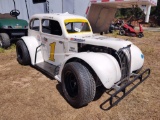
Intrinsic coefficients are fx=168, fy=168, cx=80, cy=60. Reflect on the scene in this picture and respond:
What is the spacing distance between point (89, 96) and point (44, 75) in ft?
6.92

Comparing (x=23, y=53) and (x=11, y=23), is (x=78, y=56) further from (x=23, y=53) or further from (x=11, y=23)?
(x=11, y=23)

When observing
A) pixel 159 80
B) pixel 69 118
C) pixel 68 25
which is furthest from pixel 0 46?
pixel 159 80

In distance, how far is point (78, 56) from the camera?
128 inches

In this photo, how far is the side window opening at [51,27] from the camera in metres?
4.28

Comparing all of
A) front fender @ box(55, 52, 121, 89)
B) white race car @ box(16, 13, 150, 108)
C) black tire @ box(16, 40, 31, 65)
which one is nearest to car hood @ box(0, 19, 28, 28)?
white race car @ box(16, 13, 150, 108)

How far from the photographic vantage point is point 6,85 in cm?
419


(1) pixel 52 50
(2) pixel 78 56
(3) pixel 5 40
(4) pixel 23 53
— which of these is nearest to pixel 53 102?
(2) pixel 78 56

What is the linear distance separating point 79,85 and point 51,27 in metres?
2.16

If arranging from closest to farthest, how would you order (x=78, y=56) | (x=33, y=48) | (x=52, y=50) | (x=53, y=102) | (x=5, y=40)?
(x=78, y=56) → (x=53, y=102) → (x=52, y=50) → (x=33, y=48) → (x=5, y=40)

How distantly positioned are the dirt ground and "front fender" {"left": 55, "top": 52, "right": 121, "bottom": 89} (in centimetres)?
58

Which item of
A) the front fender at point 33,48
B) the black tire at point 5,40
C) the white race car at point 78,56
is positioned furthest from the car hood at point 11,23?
the front fender at point 33,48

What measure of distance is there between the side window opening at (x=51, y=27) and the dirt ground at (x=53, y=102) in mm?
1240

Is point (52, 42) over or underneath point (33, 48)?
over

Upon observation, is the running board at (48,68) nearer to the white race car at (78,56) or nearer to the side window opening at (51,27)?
the white race car at (78,56)
